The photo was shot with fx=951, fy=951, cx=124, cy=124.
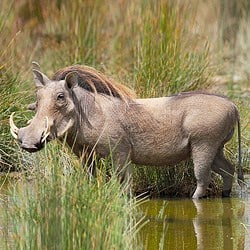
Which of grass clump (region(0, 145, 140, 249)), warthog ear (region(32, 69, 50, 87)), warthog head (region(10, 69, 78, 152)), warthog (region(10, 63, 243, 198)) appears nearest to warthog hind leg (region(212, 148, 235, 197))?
warthog (region(10, 63, 243, 198))

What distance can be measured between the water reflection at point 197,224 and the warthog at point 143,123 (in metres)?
0.25

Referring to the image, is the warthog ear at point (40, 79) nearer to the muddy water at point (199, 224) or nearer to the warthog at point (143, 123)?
the warthog at point (143, 123)

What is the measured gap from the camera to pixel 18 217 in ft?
19.2

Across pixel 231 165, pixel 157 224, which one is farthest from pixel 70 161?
pixel 231 165

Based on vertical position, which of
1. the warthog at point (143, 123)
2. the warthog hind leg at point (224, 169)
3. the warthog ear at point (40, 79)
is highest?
the warthog ear at point (40, 79)

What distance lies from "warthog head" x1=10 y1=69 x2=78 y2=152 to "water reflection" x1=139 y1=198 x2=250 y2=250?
1.01 m

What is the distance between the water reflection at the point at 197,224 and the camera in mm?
7055

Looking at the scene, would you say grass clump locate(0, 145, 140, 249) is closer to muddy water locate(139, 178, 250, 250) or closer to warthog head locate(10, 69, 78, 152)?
muddy water locate(139, 178, 250, 250)

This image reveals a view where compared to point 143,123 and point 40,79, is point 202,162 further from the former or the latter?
point 40,79

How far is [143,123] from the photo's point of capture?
8.51 m

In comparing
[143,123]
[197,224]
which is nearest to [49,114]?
[143,123]

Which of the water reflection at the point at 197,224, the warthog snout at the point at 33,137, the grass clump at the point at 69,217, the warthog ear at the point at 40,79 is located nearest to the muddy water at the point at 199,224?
the water reflection at the point at 197,224

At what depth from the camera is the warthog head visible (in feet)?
25.1

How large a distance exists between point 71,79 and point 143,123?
85 cm
